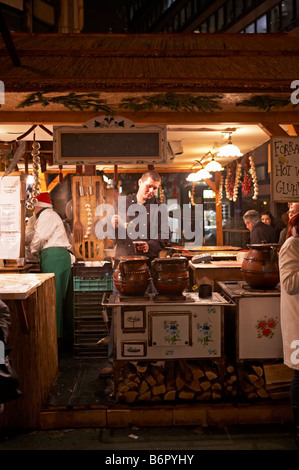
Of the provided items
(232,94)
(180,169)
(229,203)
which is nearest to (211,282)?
(232,94)

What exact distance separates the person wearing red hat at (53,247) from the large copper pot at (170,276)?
3046 mm

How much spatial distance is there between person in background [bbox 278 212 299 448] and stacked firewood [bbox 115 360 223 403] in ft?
2.90

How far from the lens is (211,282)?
606 cm

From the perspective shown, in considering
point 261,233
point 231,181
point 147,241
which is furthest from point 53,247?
point 231,181

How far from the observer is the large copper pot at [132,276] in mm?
4650

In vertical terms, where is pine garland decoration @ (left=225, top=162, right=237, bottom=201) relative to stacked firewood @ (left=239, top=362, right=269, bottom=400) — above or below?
above

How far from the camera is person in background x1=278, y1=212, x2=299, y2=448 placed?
394 cm

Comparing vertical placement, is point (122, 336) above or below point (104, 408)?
above

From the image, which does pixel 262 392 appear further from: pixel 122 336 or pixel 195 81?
pixel 195 81

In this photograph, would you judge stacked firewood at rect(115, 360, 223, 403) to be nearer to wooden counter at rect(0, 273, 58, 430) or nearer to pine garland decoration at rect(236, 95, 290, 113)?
wooden counter at rect(0, 273, 58, 430)

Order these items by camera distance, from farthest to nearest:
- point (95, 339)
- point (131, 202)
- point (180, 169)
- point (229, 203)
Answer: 1. point (229, 203)
2. point (180, 169)
3. point (95, 339)
4. point (131, 202)

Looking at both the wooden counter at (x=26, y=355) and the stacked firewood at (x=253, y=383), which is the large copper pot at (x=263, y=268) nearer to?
the stacked firewood at (x=253, y=383)

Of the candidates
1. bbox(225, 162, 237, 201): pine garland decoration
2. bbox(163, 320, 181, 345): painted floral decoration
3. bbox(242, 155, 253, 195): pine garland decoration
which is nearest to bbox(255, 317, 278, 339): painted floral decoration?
bbox(163, 320, 181, 345): painted floral decoration

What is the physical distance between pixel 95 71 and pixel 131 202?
2039 mm
